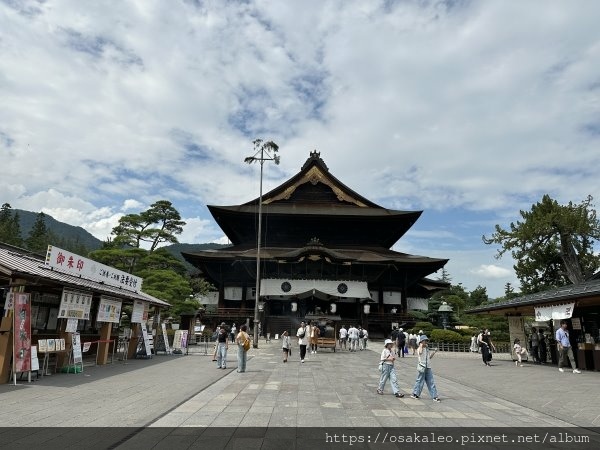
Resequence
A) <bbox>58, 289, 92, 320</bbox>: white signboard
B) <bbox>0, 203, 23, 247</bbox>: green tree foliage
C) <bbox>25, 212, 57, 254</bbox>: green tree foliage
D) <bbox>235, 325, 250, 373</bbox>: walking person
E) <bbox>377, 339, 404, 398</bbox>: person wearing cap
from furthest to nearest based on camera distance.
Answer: <bbox>25, 212, 57, 254</bbox>: green tree foliage → <bbox>0, 203, 23, 247</bbox>: green tree foliage → <bbox>235, 325, 250, 373</bbox>: walking person → <bbox>58, 289, 92, 320</bbox>: white signboard → <bbox>377, 339, 404, 398</bbox>: person wearing cap

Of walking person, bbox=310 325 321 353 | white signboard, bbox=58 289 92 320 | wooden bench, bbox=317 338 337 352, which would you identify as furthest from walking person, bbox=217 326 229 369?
wooden bench, bbox=317 338 337 352

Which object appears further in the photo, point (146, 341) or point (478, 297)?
point (478, 297)

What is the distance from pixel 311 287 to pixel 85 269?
71.9 feet

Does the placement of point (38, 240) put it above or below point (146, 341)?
above

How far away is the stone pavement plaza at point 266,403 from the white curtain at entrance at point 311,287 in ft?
64.8

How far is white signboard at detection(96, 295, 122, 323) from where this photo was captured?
1564 cm

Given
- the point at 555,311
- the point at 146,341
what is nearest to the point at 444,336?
the point at 555,311

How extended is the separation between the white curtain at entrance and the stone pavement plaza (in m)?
19.8

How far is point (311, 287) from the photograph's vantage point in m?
35.2

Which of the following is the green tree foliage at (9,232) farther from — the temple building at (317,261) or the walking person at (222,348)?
the walking person at (222,348)

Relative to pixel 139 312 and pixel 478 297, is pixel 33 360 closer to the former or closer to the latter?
pixel 139 312

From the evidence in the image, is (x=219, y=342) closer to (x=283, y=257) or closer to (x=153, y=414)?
(x=153, y=414)

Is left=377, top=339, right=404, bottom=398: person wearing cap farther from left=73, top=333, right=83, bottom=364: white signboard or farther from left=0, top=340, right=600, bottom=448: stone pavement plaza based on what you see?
left=73, top=333, right=83, bottom=364: white signboard
